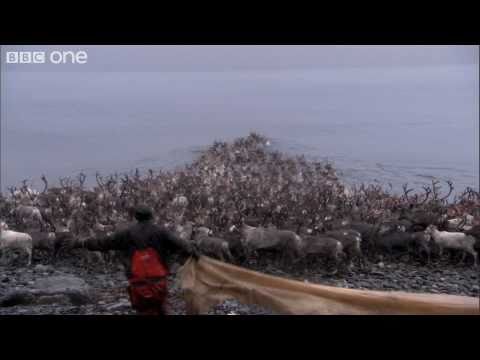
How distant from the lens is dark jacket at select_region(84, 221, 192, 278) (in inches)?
225

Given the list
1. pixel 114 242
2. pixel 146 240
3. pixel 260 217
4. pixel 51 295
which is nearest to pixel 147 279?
pixel 146 240

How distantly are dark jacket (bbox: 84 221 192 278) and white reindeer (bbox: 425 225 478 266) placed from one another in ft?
15.9

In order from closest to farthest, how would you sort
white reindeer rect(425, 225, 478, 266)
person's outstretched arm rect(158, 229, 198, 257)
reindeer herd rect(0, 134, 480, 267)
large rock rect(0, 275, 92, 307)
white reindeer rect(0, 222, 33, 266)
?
person's outstretched arm rect(158, 229, 198, 257) < large rock rect(0, 275, 92, 307) < reindeer herd rect(0, 134, 480, 267) < white reindeer rect(425, 225, 478, 266) < white reindeer rect(0, 222, 33, 266)

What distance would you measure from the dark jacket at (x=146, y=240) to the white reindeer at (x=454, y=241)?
485 cm

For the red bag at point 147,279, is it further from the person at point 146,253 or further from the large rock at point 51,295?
the large rock at point 51,295

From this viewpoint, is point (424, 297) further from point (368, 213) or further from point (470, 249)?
point (368, 213)

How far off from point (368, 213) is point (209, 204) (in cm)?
294

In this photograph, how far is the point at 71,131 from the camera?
14.4 m

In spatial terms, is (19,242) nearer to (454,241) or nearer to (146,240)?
(146,240)

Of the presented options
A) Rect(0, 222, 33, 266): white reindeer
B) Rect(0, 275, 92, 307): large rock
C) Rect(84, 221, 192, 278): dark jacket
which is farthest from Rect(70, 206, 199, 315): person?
Rect(0, 222, 33, 266): white reindeer

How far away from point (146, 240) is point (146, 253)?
130 mm

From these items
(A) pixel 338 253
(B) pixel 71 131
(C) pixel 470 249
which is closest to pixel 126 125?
(B) pixel 71 131

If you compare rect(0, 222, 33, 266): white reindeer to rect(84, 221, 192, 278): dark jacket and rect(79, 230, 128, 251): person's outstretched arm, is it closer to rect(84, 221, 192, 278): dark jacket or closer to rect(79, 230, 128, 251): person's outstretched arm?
rect(79, 230, 128, 251): person's outstretched arm

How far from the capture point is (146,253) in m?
5.72
